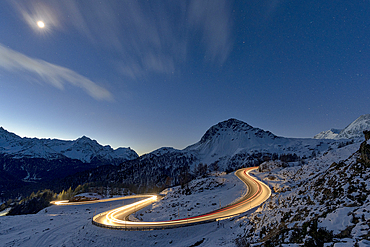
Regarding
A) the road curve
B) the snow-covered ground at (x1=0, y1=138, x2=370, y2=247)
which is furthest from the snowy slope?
the road curve

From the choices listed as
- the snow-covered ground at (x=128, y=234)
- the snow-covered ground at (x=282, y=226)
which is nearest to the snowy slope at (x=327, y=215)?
the snow-covered ground at (x=282, y=226)

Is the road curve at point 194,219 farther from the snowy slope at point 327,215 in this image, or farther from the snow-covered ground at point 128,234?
the snowy slope at point 327,215

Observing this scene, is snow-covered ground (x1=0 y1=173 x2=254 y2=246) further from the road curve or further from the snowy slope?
the snowy slope

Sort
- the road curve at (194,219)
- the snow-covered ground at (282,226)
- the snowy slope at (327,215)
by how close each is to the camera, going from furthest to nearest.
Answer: the road curve at (194,219) < the snow-covered ground at (282,226) < the snowy slope at (327,215)

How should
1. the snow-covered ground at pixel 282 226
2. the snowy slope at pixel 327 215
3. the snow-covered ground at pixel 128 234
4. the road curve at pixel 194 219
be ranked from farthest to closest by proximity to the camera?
the road curve at pixel 194 219 → the snow-covered ground at pixel 128 234 → the snow-covered ground at pixel 282 226 → the snowy slope at pixel 327 215

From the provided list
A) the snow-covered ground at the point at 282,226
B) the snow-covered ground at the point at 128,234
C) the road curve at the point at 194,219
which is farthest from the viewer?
the road curve at the point at 194,219

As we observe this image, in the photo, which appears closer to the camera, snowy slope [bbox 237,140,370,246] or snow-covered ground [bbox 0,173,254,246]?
snowy slope [bbox 237,140,370,246]

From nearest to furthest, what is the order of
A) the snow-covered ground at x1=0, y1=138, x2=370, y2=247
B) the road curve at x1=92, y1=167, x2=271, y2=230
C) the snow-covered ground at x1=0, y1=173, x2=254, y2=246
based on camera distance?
the snow-covered ground at x1=0, y1=138, x2=370, y2=247 → the snow-covered ground at x1=0, y1=173, x2=254, y2=246 → the road curve at x1=92, y1=167, x2=271, y2=230

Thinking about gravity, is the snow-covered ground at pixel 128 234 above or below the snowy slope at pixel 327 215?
below

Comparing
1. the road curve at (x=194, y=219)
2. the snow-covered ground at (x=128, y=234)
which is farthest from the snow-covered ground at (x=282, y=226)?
the road curve at (x=194, y=219)

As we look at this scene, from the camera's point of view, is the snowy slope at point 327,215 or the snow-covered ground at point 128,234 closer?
the snowy slope at point 327,215

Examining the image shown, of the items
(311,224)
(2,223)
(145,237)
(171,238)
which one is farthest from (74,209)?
(311,224)

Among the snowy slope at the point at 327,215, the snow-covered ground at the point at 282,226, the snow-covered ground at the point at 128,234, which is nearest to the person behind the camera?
the snowy slope at the point at 327,215

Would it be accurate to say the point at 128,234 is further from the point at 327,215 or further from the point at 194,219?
the point at 327,215
